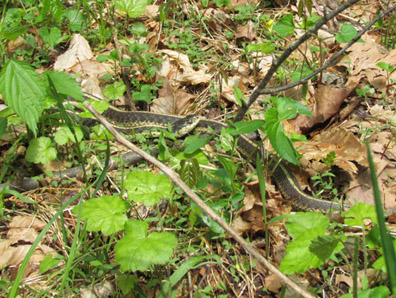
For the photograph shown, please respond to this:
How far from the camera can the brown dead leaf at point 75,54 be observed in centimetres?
460

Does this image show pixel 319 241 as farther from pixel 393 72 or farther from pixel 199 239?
pixel 393 72

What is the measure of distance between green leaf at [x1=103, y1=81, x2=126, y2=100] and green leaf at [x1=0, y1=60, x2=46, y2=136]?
1.73m

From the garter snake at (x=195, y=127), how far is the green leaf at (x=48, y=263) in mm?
1693

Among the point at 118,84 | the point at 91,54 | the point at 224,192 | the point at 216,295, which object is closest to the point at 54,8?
Result: the point at 91,54

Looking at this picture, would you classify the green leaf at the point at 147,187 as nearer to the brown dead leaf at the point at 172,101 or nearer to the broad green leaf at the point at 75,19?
the brown dead leaf at the point at 172,101

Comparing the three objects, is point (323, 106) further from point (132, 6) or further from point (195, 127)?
point (132, 6)

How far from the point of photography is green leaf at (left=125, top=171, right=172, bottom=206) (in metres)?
2.09

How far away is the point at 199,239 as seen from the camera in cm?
261

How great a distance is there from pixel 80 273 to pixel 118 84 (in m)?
2.38

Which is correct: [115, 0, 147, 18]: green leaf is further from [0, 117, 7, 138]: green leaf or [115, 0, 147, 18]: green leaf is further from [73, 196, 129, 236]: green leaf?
[73, 196, 129, 236]: green leaf

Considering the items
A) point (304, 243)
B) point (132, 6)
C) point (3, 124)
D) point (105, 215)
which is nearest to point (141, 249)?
point (105, 215)

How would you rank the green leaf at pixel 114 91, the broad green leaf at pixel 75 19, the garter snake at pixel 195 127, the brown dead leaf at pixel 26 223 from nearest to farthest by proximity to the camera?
the brown dead leaf at pixel 26 223
the garter snake at pixel 195 127
the green leaf at pixel 114 91
the broad green leaf at pixel 75 19

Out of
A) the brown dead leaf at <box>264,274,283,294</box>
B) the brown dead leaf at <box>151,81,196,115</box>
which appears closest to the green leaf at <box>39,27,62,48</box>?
the brown dead leaf at <box>151,81,196,115</box>

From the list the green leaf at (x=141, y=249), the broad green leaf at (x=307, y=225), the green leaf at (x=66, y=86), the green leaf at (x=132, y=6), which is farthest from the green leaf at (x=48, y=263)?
the green leaf at (x=132, y=6)
